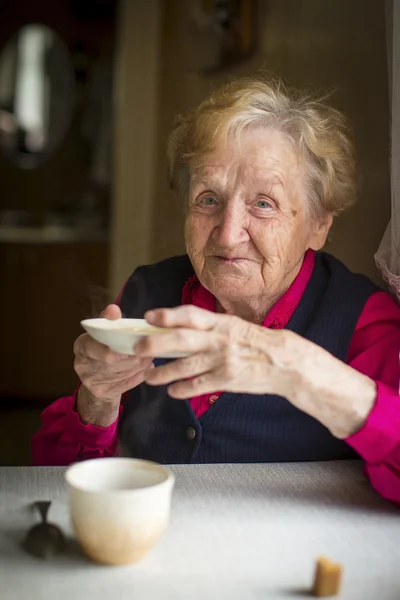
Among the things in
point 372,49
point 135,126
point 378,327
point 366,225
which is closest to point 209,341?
point 378,327

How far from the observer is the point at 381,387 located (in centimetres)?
113

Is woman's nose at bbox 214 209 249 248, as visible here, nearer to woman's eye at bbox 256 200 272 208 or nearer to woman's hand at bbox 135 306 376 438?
woman's eye at bbox 256 200 272 208

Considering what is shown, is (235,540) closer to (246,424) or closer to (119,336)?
(119,336)

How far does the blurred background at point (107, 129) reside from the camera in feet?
4.92

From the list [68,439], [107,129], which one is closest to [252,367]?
[68,439]

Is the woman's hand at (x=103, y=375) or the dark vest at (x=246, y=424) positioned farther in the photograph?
the dark vest at (x=246, y=424)

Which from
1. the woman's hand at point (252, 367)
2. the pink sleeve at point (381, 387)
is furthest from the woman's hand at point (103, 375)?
the pink sleeve at point (381, 387)

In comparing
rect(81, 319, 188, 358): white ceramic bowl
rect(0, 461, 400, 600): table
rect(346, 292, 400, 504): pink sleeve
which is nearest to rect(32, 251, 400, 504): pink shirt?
rect(346, 292, 400, 504): pink sleeve

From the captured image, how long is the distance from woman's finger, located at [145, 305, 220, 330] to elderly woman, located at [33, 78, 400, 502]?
0.78ft

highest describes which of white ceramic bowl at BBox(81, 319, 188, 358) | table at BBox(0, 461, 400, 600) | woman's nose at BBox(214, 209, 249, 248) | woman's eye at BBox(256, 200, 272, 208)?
woman's eye at BBox(256, 200, 272, 208)

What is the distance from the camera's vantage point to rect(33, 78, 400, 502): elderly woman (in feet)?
4.25

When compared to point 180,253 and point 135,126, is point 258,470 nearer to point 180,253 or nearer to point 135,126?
point 180,253

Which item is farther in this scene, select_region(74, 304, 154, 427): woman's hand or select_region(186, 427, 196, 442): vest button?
select_region(186, 427, 196, 442): vest button

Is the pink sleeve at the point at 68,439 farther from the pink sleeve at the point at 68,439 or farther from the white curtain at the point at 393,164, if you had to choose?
the white curtain at the point at 393,164
